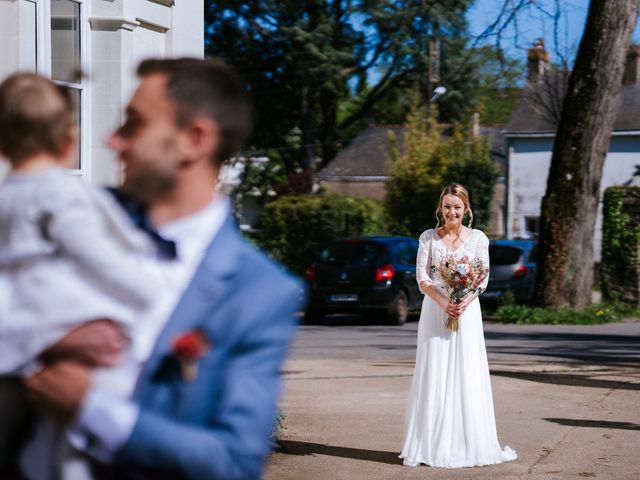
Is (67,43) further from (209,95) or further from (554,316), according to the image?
(554,316)

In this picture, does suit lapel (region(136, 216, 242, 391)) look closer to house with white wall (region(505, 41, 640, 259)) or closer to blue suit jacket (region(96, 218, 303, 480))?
blue suit jacket (region(96, 218, 303, 480))

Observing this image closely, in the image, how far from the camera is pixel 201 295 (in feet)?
Result: 6.20

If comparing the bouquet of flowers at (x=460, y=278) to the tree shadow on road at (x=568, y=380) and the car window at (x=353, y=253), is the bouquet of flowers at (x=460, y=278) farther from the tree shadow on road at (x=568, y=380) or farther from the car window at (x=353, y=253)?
the car window at (x=353, y=253)

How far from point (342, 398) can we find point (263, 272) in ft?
32.3

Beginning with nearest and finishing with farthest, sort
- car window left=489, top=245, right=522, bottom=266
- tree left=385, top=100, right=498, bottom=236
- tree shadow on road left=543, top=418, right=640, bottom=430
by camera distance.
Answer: tree shadow on road left=543, top=418, right=640, bottom=430
car window left=489, top=245, right=522, bottom=266
tree left=385, top=100, right=498, bottom=236

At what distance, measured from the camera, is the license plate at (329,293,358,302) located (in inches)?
870

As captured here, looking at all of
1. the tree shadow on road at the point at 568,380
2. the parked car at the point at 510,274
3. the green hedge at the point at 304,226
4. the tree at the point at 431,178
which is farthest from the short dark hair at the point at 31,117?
the tree at the point at 431,178

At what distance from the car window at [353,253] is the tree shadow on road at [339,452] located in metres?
13.4

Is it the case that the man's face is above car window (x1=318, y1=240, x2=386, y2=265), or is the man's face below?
above

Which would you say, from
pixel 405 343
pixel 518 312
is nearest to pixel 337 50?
pixel 518 312

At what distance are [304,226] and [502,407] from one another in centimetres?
2082

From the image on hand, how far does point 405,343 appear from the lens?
1825 centimetres

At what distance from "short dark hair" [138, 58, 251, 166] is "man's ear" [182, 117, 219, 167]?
0.01 metres

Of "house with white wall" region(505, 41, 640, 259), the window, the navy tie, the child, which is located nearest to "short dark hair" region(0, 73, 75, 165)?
the child
